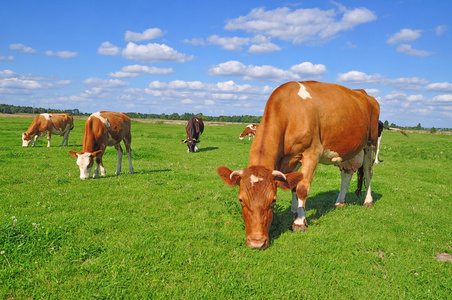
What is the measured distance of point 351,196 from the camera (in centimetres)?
1048

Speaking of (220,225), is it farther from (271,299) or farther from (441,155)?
(441,155)

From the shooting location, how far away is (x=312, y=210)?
8.38 m

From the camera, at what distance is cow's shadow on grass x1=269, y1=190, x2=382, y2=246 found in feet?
22.0

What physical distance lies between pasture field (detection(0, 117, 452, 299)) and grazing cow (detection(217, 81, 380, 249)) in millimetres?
763

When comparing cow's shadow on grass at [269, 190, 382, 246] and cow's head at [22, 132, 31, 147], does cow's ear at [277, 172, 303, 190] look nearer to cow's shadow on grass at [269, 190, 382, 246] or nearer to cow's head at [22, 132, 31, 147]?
cow's shadow on grass at [269, 190, 382, 246]

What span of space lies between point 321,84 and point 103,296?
23.7ft

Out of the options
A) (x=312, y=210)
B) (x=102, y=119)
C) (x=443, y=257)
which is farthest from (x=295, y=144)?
(x=102, y=119)

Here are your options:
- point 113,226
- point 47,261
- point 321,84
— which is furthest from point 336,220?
point 47,261

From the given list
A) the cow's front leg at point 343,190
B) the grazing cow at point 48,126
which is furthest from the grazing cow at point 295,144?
the grazing cow at point 48,126

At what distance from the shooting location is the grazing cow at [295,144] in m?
5.47

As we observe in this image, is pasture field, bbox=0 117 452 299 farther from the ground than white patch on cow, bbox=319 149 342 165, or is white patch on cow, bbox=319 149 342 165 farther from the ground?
white patch on cow, bbox=319 149 342 165

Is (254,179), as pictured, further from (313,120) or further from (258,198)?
(313,120)

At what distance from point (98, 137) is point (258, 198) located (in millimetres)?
8896

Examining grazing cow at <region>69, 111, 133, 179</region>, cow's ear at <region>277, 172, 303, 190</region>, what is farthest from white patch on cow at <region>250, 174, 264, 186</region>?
grazing cow at <region>69, 111, 133, 179</region>
